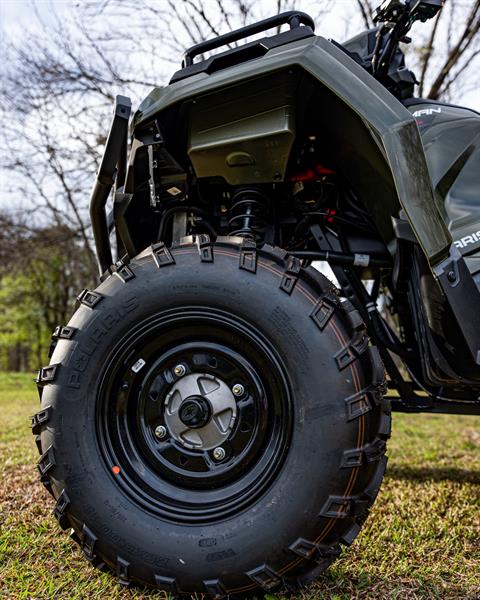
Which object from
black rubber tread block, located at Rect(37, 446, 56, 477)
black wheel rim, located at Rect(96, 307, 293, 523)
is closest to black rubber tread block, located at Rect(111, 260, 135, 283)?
black wheel rim, located at Rect(96, 307, 293, 523)

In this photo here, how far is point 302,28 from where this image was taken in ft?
7.06

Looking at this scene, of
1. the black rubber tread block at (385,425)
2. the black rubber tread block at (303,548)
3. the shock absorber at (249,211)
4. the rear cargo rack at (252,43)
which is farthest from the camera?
the shock absorber at (249,211)

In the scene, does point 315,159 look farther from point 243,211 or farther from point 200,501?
point 200,501

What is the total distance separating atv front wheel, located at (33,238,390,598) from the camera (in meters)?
1.75

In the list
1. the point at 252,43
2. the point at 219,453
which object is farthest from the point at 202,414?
the point at 252,43

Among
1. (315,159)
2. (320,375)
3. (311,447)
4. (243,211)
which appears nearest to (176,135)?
(243,211)

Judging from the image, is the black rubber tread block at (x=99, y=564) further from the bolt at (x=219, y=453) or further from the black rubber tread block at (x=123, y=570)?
the bolt at (x=219, y=453)

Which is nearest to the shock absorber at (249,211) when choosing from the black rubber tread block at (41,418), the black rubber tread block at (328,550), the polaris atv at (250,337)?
the polaris atv at (250,337)

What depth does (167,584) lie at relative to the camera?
177 centimetres

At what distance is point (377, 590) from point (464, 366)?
35.5 inches

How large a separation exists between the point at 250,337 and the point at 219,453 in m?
0.43

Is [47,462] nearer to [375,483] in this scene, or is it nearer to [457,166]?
[375,483]

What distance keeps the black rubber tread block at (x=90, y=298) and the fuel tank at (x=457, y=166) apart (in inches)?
54.5

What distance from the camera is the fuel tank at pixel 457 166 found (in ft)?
7.35
